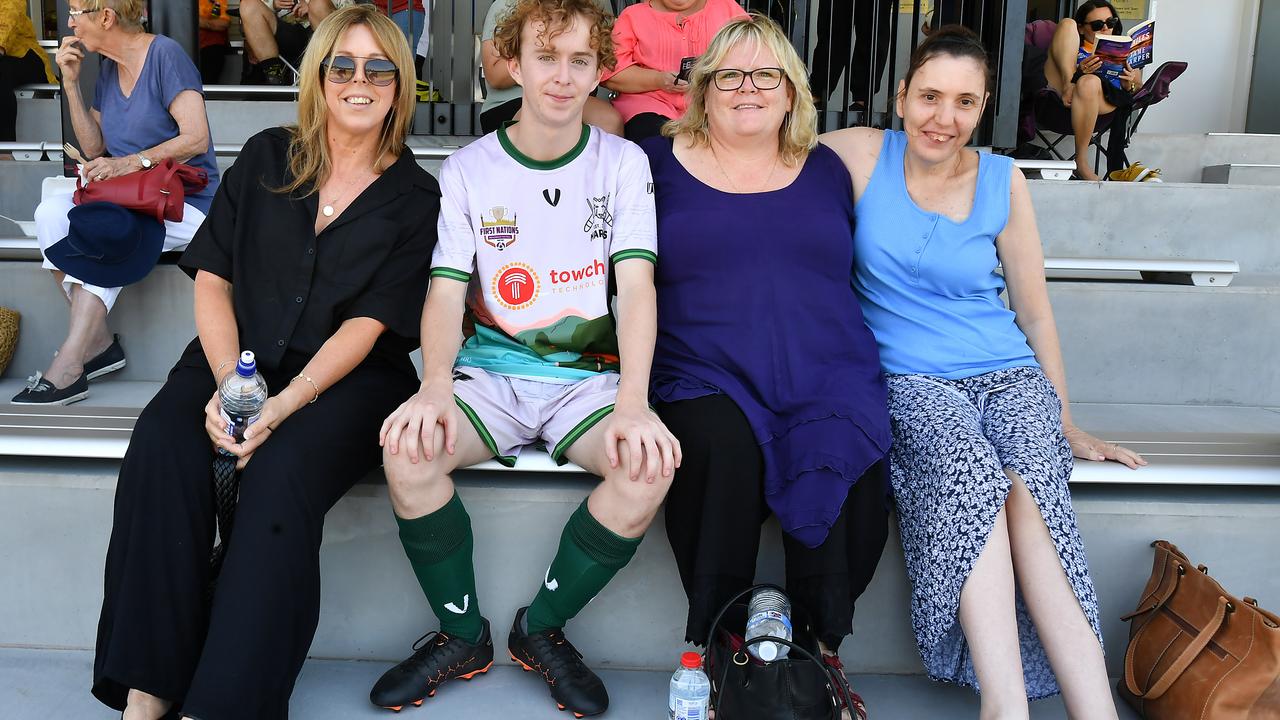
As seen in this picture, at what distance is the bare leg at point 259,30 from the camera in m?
5.75

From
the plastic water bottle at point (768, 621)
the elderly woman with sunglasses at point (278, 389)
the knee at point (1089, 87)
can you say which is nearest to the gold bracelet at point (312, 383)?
the elderly woman with sunglasses at point (278, 389)

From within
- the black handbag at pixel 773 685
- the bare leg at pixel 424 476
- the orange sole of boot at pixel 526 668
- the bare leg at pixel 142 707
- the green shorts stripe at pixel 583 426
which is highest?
the green shorts stripe at pixel 583 426

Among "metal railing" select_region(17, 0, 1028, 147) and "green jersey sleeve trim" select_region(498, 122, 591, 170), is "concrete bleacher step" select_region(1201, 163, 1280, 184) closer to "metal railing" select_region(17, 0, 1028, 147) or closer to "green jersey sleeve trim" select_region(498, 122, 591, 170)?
"metal railing" select_region(17, 0, 1028, 147)

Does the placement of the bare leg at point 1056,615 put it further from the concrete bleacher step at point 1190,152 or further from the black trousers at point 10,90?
the black trousers at point 10,90

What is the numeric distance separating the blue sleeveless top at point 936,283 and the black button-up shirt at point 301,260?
100 centimetres

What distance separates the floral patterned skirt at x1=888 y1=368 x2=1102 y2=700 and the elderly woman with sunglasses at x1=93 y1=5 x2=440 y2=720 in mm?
1064

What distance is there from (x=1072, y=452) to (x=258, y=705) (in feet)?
5.58

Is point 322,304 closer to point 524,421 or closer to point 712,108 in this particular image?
point 524,421

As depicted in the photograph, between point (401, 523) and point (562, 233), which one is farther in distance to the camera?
point (562, 233)

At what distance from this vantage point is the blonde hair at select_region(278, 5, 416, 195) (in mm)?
2096

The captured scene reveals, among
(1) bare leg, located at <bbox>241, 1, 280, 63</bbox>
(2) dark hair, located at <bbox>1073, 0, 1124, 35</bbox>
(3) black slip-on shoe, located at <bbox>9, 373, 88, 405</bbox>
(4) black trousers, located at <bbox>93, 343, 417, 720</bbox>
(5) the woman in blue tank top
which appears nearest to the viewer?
(4) black trousers, located at <bbox>93, 343, 417, 720</bbox>

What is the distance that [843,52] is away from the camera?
17.6ft

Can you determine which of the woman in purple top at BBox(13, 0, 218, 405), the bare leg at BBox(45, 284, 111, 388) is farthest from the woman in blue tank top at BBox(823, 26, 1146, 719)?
the bare leg at BBox(45, 284, 111, 388)

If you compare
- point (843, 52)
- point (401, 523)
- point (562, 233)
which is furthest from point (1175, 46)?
point (401, 523)
